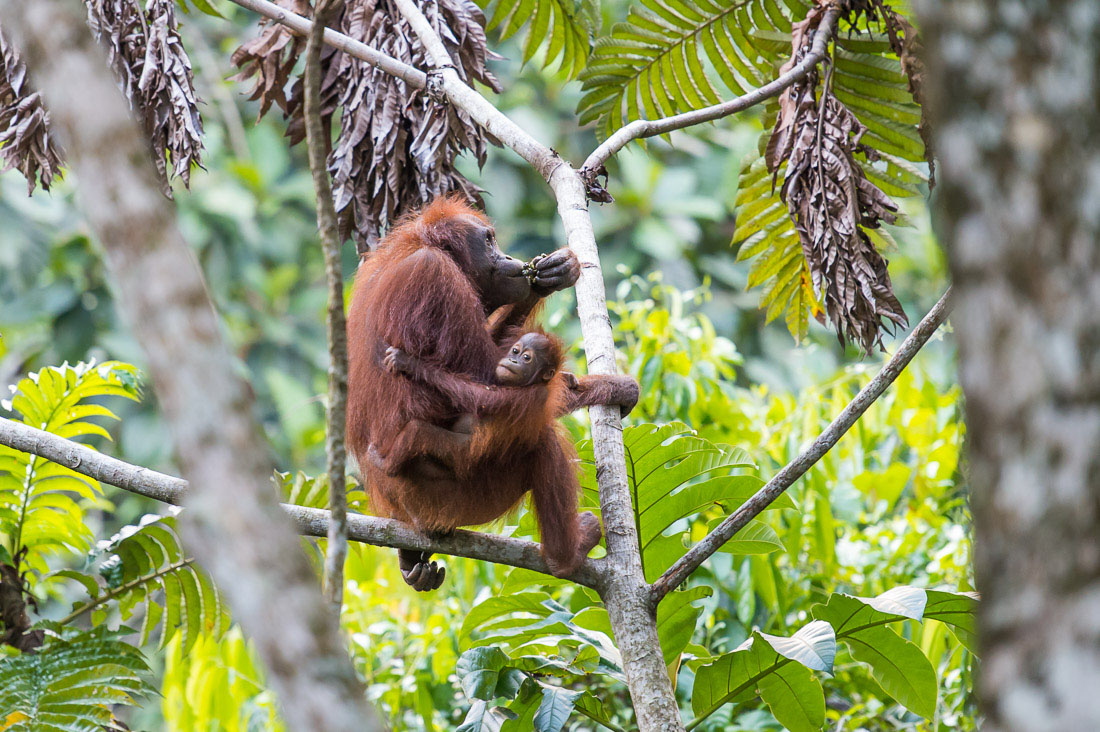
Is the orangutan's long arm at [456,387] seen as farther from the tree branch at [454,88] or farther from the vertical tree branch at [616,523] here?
the tree branch at [454,88]

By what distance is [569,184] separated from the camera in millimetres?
3078

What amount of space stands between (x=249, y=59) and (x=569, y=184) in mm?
1621

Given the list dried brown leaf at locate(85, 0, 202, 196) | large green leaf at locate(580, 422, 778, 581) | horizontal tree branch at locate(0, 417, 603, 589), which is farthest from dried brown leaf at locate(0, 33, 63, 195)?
large green leaf at locate(580, 422, 778, 581)

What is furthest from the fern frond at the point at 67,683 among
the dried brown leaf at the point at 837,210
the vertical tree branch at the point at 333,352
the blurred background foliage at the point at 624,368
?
the dried brown leaf at the point at 837,210

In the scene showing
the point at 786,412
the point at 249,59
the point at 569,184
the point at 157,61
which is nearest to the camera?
the point at 569,184

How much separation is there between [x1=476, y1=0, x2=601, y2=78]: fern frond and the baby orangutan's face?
176cm

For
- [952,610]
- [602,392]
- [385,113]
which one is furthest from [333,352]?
[385,113]

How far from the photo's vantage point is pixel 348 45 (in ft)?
10.6

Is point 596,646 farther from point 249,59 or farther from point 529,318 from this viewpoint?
point 249,59

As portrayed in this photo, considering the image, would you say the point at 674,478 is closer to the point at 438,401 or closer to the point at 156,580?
the point at 438,401

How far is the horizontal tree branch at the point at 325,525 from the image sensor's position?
246 centimetres

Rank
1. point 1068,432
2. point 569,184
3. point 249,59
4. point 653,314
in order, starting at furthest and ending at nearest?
point 653,314 < point 249,59 < point 569,184 < point 1068,432

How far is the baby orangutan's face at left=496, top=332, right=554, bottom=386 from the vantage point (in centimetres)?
277

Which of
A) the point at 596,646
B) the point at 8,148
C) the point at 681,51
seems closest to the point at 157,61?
the point at 8,148
